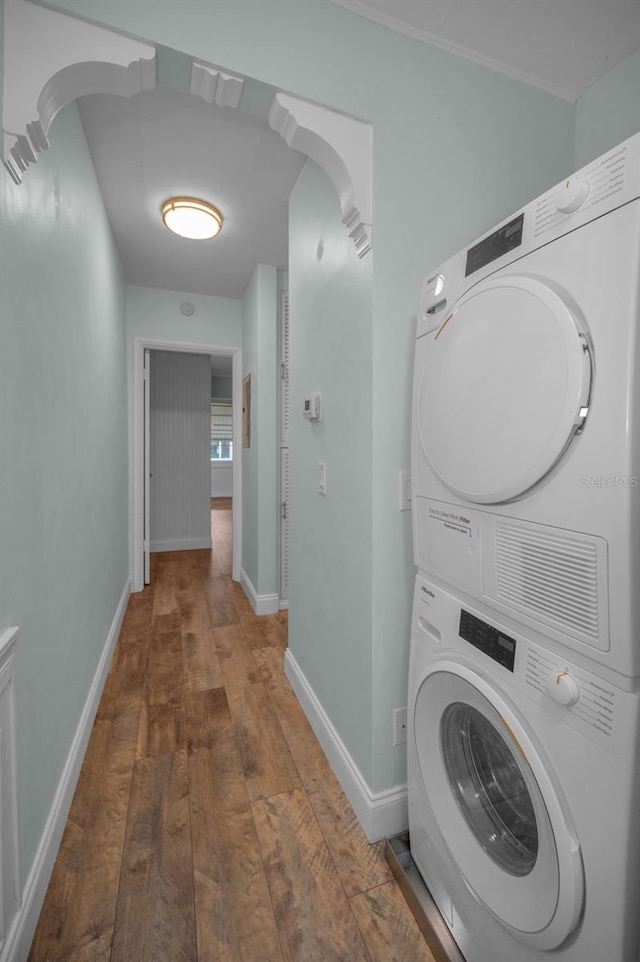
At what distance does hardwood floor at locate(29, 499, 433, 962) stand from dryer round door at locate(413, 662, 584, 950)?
388mm

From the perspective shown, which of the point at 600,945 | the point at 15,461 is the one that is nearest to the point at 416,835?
the point at 600,945

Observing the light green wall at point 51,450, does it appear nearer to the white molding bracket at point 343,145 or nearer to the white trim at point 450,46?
the white molding bracket at point 343,145

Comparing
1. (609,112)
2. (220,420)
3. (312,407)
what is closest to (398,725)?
(312,407)

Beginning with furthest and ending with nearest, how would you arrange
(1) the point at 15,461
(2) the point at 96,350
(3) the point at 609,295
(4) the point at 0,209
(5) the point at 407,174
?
1. (2) the point at 96,350
2. (5) the point at 407,174
3. (1) the point at 15,461
4. (4) the point at 0,209
5. (3) the point at 609,295

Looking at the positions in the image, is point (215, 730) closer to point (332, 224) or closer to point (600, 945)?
point (600, 945)

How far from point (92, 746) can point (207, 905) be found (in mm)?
894

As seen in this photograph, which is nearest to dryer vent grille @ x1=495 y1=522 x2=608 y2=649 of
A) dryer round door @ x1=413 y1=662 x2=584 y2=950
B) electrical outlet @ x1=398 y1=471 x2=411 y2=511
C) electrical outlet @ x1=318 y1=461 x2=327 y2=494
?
dryer round door @ x1=413 y1=662 x2=584 y2=950

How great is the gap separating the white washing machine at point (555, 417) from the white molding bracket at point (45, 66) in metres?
1.03

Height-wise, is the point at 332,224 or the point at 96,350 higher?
the point at 332,224

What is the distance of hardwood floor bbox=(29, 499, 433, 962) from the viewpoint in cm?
109

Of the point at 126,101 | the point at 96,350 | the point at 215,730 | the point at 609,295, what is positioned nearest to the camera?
the point at 609,295

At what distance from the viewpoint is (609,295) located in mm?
663

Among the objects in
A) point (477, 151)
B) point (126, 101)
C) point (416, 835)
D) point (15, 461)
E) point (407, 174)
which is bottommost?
point (416, 835)

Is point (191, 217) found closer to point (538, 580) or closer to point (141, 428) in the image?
point (141, 428)
